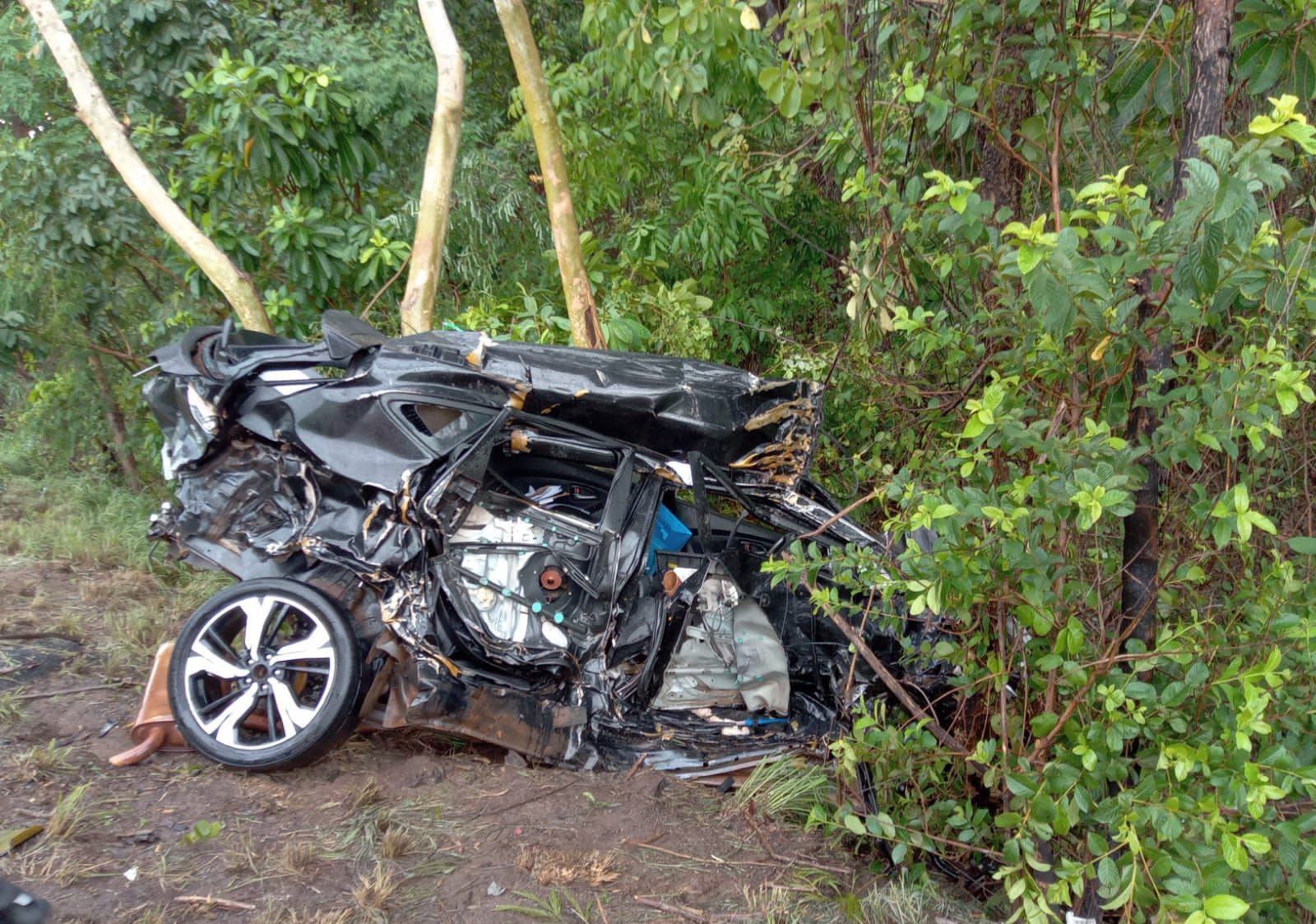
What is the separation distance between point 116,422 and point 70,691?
4.05m

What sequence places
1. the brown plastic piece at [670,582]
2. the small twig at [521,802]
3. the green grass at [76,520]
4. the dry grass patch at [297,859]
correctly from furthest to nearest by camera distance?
the green grass at [76,520] → the brown plastic piece at [670,582] → the small twig at [521,802] → the dry grass patch at [297,859]

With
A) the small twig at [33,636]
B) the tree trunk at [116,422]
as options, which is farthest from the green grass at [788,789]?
the tree trunk at [116,422]

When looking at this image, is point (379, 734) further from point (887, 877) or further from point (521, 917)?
point (887, 877)

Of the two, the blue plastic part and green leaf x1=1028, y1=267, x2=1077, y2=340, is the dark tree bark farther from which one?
the blue plastic part

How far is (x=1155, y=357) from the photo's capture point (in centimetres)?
300

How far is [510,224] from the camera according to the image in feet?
26.7

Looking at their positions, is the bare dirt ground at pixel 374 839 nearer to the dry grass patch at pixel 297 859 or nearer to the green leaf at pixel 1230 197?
the dry grass patch at pixel 297 859

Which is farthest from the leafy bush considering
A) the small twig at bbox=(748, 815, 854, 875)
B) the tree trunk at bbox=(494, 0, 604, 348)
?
the tree trunk at bbox=(494, 0, 604, 348)

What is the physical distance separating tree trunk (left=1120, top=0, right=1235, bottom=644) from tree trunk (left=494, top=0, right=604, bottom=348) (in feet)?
13.2

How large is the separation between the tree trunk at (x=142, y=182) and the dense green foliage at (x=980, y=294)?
1.15 feet

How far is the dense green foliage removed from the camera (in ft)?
8.54

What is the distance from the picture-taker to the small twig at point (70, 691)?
4.64m

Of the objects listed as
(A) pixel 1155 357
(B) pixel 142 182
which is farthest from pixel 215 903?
(B) pixel 142 182

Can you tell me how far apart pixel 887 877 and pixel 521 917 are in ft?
4.82
